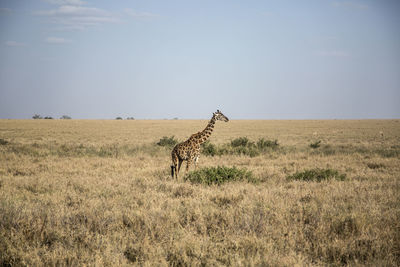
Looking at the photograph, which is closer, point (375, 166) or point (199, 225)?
point (199, 225)

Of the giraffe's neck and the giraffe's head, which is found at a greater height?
the giraffe's head

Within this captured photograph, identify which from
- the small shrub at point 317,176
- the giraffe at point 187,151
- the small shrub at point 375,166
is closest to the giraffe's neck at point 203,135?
the giraffe at point 187,151

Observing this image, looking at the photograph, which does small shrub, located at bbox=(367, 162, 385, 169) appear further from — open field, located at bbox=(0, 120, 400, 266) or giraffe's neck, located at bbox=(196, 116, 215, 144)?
giraffe's neck, located at bbox=(196, 116, 215, 144)

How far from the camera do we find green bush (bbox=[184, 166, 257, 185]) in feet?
34.6

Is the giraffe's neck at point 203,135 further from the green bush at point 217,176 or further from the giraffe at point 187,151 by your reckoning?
the green bush at point 217,176

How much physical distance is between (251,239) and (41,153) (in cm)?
1677

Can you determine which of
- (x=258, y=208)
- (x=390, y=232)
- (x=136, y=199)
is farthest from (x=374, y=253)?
(x=136, y=199)

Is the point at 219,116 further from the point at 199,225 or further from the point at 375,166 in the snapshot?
the point at 199,225

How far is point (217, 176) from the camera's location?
10.6m

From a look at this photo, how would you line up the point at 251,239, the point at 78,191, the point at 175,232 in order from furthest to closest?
1. the point at 78,191
2. the point at 175,232
3. the point at 251,239

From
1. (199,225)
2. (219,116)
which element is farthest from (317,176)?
(199,225)

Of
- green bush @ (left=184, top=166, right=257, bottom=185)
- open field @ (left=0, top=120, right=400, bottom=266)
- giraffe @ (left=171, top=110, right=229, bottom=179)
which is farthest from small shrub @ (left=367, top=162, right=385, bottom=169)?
giraffe @ (left=171, top=110, right=229, bottom=179)

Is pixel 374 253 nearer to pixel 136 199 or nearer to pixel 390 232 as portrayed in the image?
pixel 390 232

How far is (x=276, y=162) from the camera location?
15.9 meters
